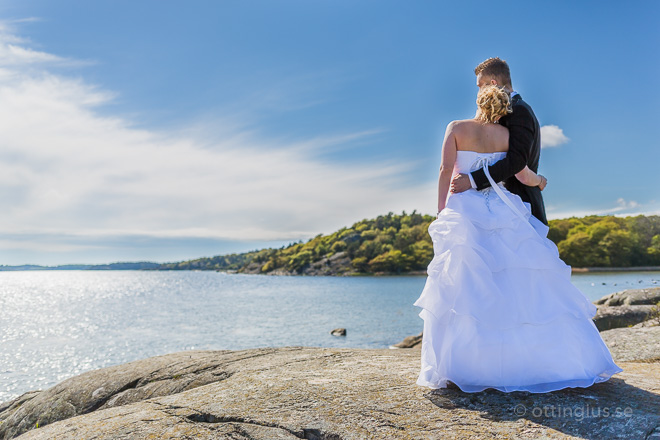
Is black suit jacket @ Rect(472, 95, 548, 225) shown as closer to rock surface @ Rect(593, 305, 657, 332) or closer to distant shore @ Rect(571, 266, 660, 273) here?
rock surface @ Rect(593, 305, 657, 332)

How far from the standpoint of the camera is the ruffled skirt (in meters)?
4.57

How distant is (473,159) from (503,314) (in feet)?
6.02

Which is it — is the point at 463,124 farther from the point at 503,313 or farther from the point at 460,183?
the point at 503,313

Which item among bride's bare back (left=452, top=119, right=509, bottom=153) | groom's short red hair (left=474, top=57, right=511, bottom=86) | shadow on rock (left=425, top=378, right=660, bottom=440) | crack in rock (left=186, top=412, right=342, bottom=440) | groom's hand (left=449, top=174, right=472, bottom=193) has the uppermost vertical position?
groom's short red hair (left=474, top=57, right=511, bottom=86)

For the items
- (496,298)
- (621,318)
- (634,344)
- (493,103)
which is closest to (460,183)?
(493,103)

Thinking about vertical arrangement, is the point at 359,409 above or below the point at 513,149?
below

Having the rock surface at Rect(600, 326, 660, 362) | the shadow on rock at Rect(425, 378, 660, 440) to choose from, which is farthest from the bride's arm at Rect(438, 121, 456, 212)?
the rock surface at Rect(600, 326, 660, 362)

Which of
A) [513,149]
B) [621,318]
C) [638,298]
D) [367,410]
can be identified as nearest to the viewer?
[367,410]

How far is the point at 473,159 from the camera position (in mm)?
5336

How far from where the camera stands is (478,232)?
505 cm

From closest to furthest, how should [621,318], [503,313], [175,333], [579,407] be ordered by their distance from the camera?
[579,407]
[503,313]
[621,318]
[175,333]

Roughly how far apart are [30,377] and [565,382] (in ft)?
101

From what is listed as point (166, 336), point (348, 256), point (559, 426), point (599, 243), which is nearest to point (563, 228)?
point (599, 243)

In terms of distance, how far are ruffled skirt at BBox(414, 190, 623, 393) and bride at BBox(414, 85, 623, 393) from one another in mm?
10
